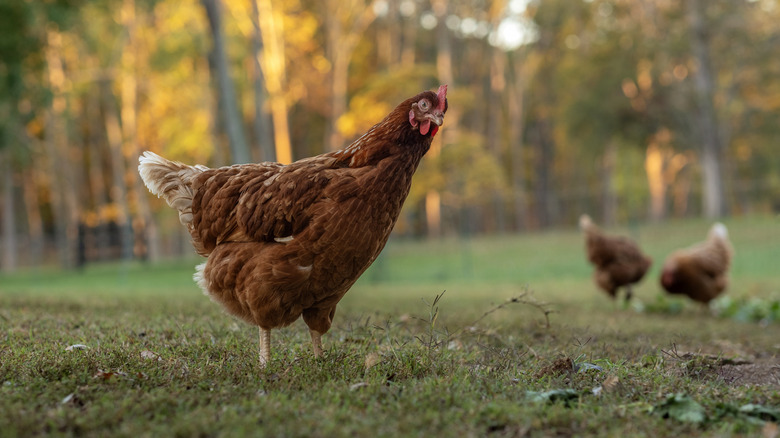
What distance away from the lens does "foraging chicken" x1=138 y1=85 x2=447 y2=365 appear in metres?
3.69

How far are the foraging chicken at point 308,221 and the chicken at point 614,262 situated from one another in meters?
7.12

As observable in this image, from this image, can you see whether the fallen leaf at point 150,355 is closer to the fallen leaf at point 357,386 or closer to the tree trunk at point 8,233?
the fallen leaf at point 357,386

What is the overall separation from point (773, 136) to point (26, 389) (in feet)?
109

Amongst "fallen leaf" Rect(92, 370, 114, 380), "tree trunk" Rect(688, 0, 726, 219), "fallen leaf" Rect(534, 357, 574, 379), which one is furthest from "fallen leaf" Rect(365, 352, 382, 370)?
"tree trunk" Rect(688, 0, 726, 219)

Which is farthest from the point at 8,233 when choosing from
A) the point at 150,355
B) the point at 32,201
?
the point at 150,355

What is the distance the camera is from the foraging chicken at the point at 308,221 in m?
3.69

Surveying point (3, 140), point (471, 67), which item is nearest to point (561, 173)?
point (471, 67)

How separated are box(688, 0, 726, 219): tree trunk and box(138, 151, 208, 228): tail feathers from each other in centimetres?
2603

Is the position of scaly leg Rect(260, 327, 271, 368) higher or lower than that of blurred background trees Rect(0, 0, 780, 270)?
lower

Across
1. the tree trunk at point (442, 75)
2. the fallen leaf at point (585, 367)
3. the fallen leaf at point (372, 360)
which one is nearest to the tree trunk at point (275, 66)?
the tree trunk at point (442, 75)

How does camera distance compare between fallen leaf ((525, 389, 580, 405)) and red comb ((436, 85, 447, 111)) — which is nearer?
fallen leaf ((525, 389, 580, 405))

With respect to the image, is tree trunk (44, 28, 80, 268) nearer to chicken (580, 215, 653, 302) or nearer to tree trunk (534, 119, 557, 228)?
chicken (580, 215, 653, 302)

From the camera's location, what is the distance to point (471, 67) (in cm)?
3959

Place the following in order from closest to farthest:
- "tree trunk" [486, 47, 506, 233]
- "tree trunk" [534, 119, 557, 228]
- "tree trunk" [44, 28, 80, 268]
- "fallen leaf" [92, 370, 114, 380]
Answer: "fallen leaf" [92, 370, 114, 380] → "tree trunk" [44, 28, 80, 268] → "tree trunk" [486, 47, 506, 233] → "tree trunk" [534, 119, 557, 228]
